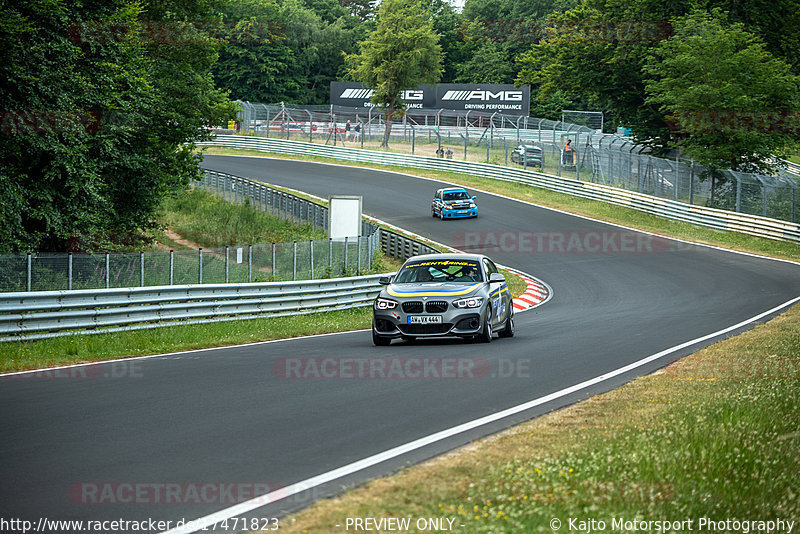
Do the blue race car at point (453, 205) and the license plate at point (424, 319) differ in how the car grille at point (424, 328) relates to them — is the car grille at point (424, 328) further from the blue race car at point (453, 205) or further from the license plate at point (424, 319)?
the blue race car at point (453, 205)

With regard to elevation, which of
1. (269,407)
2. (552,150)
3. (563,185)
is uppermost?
(552,150)

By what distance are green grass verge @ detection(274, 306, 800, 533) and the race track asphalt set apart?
51cm

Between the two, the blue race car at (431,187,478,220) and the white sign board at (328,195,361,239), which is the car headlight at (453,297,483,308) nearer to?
the white sign board at (328,195,361,239)

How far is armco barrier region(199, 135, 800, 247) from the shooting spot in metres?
40.2

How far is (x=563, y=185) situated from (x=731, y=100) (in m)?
11.4

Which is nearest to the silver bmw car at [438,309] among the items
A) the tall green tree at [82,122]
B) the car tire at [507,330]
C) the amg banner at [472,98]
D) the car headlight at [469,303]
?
the car headlight at [469,303]

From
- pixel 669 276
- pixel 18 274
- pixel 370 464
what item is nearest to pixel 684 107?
pixel 669 276

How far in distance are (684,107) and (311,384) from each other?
1460 inches

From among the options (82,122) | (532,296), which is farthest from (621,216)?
(82,122)

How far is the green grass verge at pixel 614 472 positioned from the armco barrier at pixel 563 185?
106ft

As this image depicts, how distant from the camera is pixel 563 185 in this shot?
52.3m

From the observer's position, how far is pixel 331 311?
2394cm

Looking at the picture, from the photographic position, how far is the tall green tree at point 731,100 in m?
43.2

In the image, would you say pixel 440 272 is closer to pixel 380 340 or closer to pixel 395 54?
pixel 380 340
